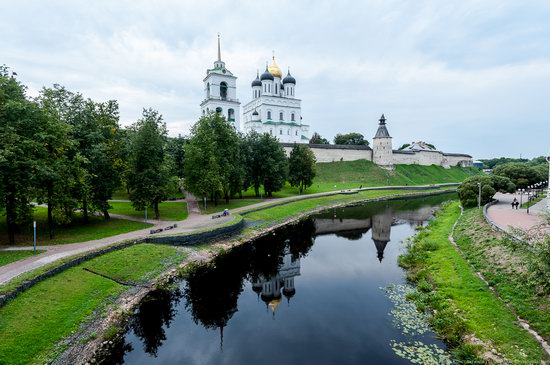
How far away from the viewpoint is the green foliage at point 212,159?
31984 millimetres

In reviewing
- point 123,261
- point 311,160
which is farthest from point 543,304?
point 311,160

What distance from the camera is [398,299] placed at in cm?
1481

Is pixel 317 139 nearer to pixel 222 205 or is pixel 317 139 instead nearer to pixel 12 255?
pixel 222 205

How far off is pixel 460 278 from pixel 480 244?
17.6 feet

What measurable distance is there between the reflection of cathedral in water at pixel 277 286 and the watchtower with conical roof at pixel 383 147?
203ft

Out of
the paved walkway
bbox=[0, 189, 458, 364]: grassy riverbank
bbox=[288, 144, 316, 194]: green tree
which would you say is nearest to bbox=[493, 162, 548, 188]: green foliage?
the paved walkway

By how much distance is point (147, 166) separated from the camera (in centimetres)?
2686

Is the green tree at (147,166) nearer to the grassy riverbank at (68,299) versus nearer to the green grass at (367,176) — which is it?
the grassy riverbank at (68,299)

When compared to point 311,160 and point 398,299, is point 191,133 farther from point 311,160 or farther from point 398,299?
point 398,299

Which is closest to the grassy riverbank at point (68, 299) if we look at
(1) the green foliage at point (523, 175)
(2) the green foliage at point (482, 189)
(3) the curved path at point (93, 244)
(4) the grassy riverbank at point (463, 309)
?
(3) the curved path at point (93, 244)

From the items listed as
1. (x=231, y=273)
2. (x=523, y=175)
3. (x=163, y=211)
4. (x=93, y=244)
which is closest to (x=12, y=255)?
(x=93, y=244)

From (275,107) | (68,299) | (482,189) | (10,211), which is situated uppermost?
(275,107)

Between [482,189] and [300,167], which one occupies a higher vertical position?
[300,167]

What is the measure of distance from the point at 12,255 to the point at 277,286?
13459 millimetres
